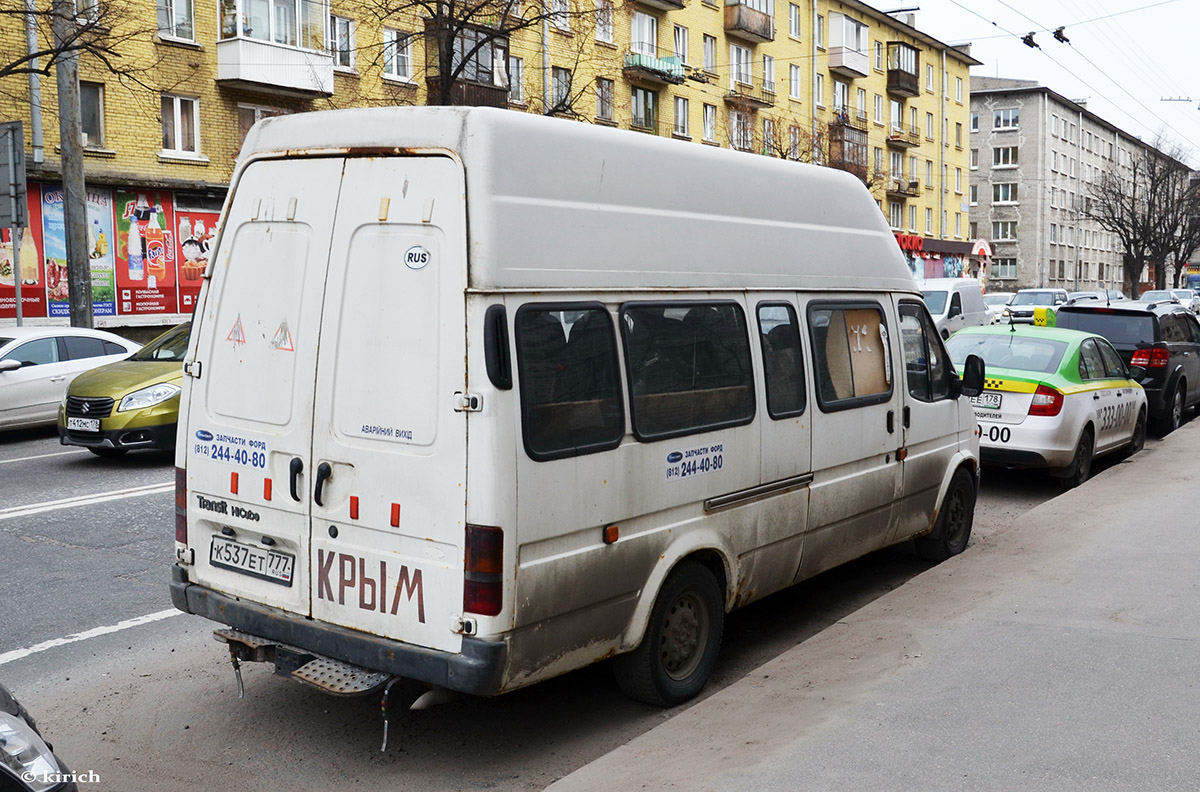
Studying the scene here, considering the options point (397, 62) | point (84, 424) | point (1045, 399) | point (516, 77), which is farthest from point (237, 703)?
point (516, 77)

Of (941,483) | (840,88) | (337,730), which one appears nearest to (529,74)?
(840,88)

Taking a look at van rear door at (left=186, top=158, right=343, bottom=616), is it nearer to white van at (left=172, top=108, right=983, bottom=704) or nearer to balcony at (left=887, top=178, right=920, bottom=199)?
white van at (left=172, top=108, right=983, bottom=704)

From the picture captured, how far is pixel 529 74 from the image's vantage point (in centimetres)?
3528

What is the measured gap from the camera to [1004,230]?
8512cm

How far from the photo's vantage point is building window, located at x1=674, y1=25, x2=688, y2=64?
43.1 m

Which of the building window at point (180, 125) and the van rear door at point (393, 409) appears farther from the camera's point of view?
the building window at point (180, 125)

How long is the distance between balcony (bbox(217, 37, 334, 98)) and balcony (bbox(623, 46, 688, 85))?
13596 millimetres

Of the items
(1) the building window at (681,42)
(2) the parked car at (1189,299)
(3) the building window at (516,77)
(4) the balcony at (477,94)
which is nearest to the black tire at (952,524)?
(4) the balcony at (477,94)

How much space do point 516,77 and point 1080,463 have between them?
1051 inches

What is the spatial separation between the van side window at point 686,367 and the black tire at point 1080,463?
21.7 feet

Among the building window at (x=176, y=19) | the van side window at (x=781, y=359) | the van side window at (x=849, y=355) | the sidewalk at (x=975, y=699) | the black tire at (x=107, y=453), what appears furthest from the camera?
the building window at (x=176, y=19)

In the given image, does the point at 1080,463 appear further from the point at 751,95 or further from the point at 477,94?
the point at 751,95

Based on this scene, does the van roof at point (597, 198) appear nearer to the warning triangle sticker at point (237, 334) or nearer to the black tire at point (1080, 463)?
the warning triangle sticker at point (237, 334)

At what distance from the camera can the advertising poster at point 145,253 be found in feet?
86.7
